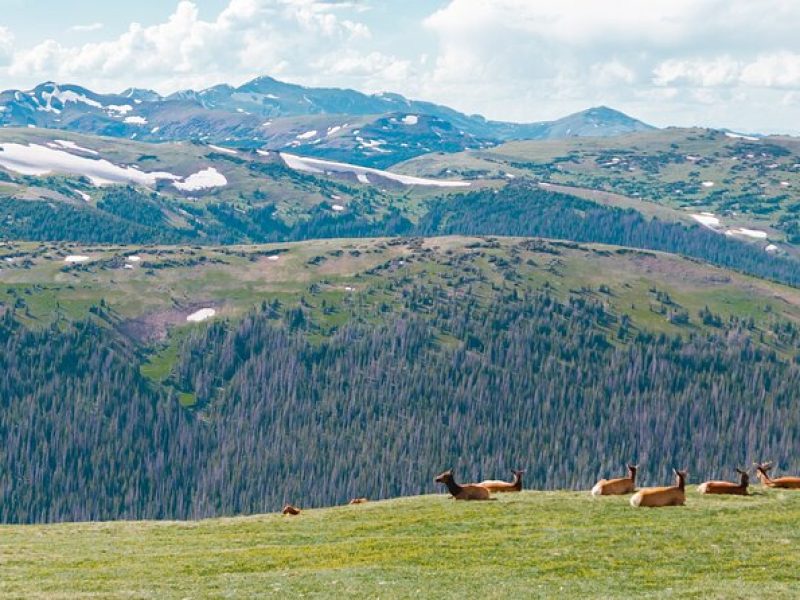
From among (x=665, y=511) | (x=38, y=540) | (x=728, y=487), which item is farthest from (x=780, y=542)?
(x=38, y=540)

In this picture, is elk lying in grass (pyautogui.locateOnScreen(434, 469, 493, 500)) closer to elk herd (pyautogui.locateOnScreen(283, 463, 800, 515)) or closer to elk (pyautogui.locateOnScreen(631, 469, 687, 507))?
elk herd (pyautogui.locateOnScreen(283, 463, 800, 515))

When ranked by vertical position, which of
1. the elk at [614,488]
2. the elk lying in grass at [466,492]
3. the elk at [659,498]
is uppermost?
the elk at [659,498]

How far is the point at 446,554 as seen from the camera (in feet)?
151

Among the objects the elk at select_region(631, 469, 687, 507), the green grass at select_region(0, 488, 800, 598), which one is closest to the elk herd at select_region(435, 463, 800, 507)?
the elk at select_region(631, 469, 687, 507)

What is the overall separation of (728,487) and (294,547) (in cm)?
2579

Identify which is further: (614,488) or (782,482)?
(782,482)

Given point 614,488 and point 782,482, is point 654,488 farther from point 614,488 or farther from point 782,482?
point 782,482

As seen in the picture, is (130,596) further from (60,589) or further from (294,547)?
(294,547)

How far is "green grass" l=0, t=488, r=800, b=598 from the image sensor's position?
40.0m

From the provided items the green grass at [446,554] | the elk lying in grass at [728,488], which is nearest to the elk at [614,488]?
the green grass at [446,554]

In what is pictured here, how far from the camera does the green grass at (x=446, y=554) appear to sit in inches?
1575

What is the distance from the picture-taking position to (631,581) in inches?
1592

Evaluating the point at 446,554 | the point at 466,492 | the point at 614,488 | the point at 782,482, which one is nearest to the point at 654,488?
the point at 614,488

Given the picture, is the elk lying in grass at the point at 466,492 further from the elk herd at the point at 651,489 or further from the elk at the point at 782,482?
the elk at the point at 782,482
